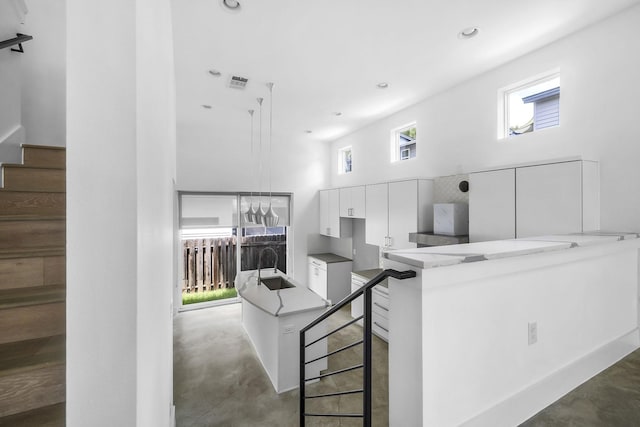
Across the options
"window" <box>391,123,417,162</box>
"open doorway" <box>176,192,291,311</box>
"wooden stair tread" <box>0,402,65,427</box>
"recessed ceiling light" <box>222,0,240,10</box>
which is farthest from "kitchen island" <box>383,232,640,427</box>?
"open doorway" <box>176,192,291,311</box>

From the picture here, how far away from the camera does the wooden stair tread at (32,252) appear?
43.8 inches

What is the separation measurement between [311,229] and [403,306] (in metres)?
4.85

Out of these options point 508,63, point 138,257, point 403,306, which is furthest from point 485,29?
point 138,257

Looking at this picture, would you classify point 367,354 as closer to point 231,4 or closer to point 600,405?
point 600,405

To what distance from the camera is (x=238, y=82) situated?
129 inches

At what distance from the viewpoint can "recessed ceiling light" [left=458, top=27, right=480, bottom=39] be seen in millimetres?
2308

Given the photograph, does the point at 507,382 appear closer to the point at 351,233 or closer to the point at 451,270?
the point at 451,270

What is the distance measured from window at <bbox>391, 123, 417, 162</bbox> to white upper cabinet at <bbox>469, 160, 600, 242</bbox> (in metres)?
1.61

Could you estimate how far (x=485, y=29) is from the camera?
7.55 ft

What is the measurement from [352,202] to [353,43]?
2.74m

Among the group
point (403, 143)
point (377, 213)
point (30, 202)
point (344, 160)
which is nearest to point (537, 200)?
point (377, 213)

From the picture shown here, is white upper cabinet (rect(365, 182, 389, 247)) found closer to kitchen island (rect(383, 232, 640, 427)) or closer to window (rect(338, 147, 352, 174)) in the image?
window (rect(338, 147, 352, 174))

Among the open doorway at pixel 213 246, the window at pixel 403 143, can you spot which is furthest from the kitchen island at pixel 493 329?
the open doorway at pixel 213 246

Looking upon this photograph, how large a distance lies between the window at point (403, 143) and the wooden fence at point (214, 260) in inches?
122
